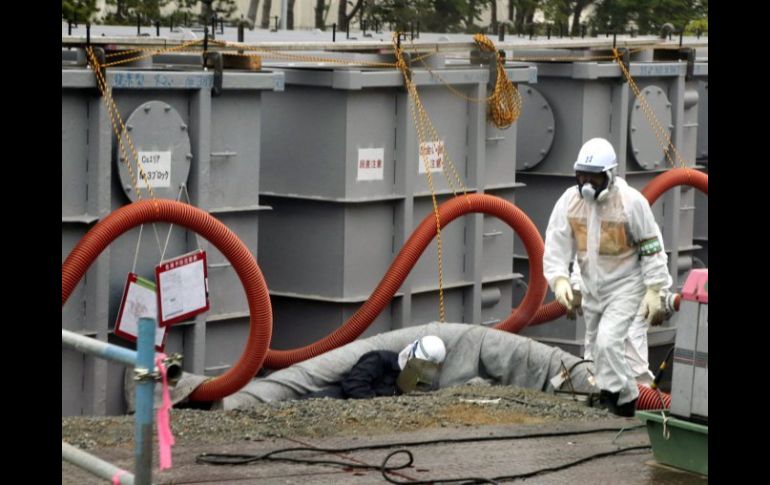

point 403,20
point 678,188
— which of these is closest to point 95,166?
point 678,188

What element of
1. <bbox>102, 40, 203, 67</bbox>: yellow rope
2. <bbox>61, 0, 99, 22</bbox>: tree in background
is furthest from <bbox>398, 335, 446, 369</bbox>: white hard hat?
<bbox>61, 0, 99, 22</bbox>: tree in background

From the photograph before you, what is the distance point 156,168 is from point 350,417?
223 centimetres

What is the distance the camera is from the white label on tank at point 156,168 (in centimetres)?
947

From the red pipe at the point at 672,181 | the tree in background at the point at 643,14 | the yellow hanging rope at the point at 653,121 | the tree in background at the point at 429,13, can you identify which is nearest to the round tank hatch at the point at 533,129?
the yellow hanging rope at the point at 653,121

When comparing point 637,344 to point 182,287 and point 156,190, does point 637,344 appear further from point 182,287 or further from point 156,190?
point 156,190

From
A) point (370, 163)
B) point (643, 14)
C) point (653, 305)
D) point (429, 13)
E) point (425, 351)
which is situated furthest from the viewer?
point (643, 14)

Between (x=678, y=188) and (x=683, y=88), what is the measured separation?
95cm

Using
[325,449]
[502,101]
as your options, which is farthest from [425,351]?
[325,449]

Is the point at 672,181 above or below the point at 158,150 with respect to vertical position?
below

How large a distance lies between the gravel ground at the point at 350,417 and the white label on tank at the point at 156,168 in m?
1.71

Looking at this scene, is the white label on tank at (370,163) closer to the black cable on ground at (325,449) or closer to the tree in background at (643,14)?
the black cable on ground at (325,449)

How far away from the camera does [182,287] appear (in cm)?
905

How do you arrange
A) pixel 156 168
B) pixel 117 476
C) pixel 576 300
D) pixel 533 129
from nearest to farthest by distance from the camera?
pixel 117 476, pixel 156 168, pixel 576 300, pixel 533 129

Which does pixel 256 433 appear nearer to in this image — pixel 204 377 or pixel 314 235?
pixel 204 377
